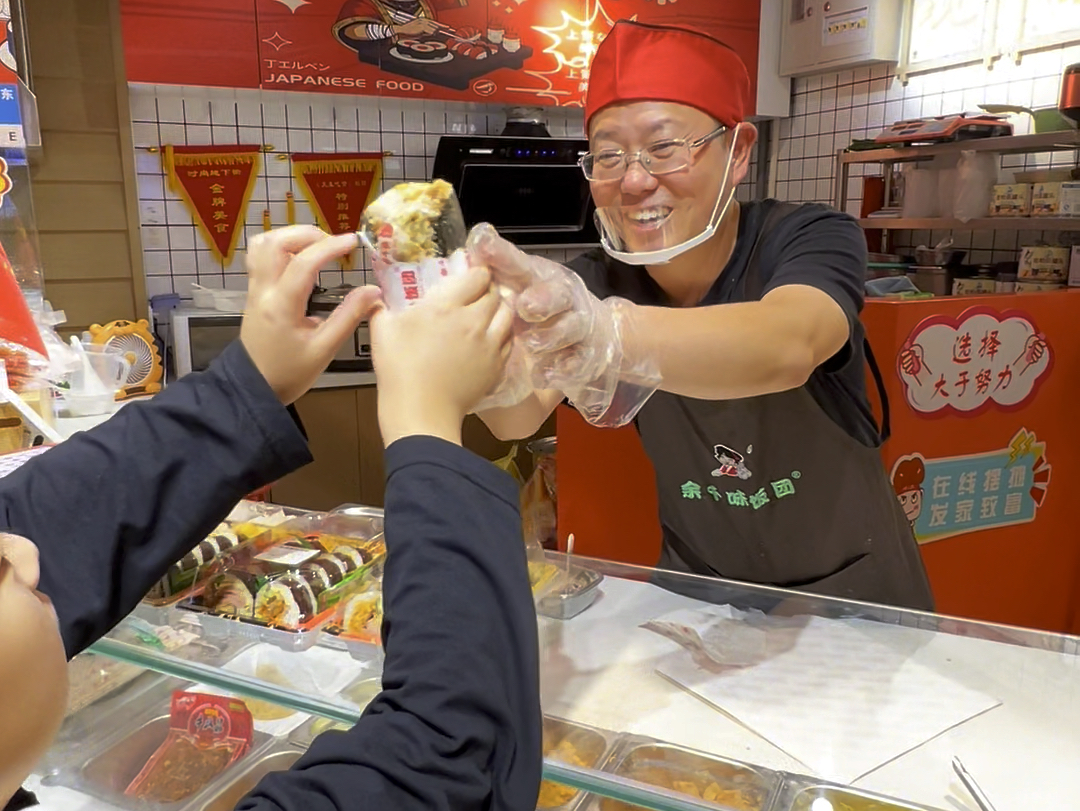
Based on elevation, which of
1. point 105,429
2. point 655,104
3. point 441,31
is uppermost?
point 441,31

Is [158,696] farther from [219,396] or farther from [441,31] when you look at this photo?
[441,31]

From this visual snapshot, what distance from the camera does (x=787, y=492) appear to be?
1350mm

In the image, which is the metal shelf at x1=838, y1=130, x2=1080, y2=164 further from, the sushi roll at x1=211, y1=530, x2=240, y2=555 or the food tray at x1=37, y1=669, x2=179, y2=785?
the food tray at x1=37, y1=669, x2=179, y2=785

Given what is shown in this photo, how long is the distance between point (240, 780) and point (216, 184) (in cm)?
312

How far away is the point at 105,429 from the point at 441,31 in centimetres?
316

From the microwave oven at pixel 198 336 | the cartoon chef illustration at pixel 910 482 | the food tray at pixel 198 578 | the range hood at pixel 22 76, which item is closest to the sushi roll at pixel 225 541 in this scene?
the food tray at pixel 198 578

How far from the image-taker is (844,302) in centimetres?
116

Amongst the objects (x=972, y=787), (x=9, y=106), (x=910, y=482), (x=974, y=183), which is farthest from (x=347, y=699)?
(x=974, y=183)

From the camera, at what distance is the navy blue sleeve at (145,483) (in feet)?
2.28

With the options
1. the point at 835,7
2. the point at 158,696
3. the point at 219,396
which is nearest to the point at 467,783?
the point at 219,396

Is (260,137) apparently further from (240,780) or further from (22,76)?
(240,780)

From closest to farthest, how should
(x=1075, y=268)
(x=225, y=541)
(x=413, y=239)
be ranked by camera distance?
(x=413, y=239), (x=225, y=541), (x=1075, y=268)

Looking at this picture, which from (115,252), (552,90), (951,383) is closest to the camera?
(951,383)

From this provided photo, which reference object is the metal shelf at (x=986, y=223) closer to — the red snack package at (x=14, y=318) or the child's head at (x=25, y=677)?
the red snack package at (x=14, y=318)
